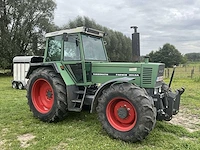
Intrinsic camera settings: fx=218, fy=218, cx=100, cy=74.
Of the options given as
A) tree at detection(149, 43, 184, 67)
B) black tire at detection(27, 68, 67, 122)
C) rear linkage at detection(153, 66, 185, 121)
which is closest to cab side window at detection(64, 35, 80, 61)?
black tire at detection(27, 68, 67, 122)

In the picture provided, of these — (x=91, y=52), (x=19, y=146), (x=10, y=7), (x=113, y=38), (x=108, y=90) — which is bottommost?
(x=19, y=146)

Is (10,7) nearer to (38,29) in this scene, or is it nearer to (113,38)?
(38,29)

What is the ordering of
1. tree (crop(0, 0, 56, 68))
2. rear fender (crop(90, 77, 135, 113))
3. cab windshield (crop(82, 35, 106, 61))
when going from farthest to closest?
tree (crop(0, 0, 56, 68)) → cab windshield (crop(82, 35, 106, 61)) → rear fender (crop(90, 77, 135, 113))

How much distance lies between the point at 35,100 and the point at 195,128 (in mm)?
4002

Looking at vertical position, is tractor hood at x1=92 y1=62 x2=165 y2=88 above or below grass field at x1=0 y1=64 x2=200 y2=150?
above

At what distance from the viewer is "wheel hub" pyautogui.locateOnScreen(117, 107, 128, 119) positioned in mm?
4148

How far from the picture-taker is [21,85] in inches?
520

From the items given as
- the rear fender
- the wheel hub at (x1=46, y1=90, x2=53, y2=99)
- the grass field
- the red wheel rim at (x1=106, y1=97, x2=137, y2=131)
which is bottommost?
the grass field

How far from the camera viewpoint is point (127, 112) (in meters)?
4.14

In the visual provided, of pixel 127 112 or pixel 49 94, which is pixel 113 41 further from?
pixel 127 112

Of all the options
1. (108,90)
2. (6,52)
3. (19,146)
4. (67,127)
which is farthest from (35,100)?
(6,52)

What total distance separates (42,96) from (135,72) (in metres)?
2.70

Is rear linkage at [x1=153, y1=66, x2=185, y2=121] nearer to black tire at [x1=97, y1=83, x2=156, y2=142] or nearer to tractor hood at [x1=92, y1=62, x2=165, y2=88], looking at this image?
tractor hood at [x1=92, y1=62, x2=165, y2=88]

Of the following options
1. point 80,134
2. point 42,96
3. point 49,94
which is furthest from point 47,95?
point 80,134
